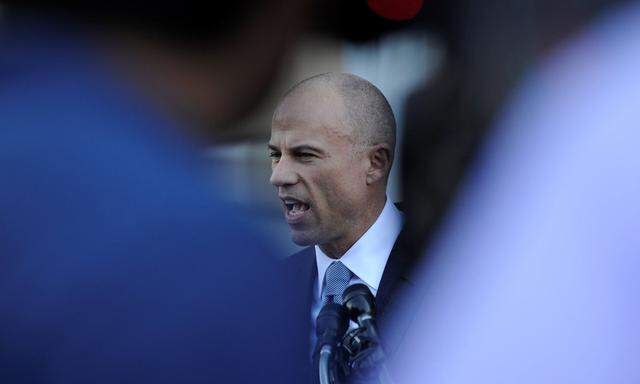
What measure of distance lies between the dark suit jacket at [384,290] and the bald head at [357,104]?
211 mm

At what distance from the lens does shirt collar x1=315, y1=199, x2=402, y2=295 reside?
1283 millimetres

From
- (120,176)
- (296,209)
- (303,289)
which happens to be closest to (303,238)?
(296,209)

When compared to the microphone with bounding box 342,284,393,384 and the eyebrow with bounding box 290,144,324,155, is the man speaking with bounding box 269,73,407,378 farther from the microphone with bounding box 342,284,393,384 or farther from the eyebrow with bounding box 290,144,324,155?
the microphone with bounding box 342,284,393,384

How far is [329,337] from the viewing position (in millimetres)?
874

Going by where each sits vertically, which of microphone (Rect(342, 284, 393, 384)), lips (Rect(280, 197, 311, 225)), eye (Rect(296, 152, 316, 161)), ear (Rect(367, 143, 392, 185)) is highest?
eye (Rect(296, 152, 316, 161))

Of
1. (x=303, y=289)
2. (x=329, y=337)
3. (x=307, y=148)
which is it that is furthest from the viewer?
(x=303, y=289)

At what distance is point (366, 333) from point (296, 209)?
425 millimetres

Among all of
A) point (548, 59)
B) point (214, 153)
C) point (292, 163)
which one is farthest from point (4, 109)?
point (548, 59)

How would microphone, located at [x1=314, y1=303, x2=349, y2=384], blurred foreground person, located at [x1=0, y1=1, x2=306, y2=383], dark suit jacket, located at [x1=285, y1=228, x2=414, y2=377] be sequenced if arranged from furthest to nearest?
blurred foreground person, located at [x1=0, y1=1, x2=306, y2=383] → dark suit jacket, located at [x1=285, y1=228, x2=414, y2=377] → microphone, located at [x1=314, y1=303, x2=349, y2=384]

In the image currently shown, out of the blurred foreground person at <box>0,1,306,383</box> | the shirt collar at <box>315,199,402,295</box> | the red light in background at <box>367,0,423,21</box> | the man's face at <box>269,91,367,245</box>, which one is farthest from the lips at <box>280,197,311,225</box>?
the red light in background at <box>367,0,423,21</box>

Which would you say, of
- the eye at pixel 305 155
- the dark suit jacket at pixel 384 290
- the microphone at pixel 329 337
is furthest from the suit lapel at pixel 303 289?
the microphone at pixel 329 337

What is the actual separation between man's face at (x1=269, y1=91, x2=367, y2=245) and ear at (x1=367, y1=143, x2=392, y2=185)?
14 mm

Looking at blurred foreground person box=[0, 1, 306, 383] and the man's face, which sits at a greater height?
blurred foreground person box=[0, 1, 306, 383]

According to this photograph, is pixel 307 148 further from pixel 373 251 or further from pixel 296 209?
pixel 373 251
